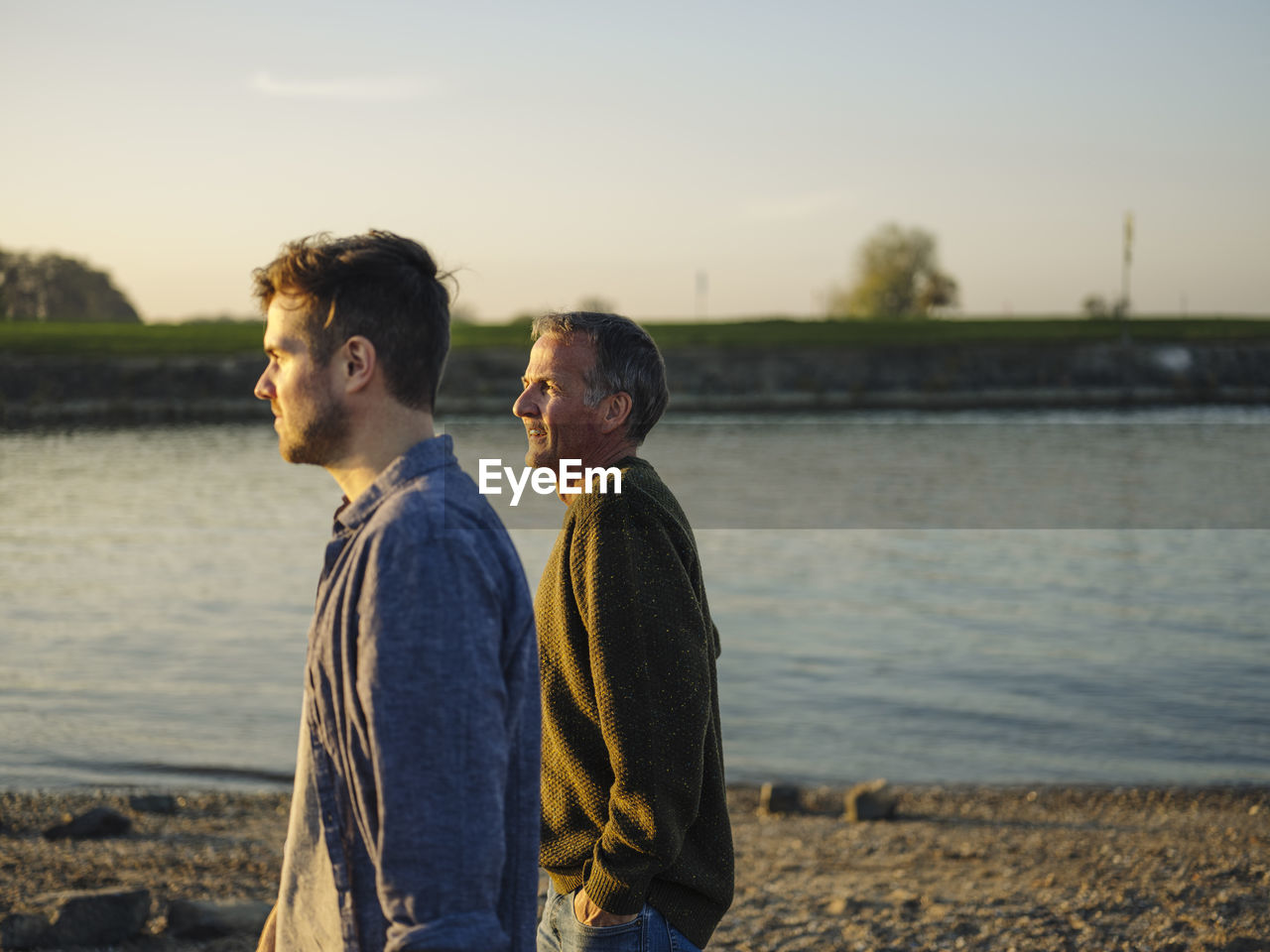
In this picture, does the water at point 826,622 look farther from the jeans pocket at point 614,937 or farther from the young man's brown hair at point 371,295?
the young man's brown hair at point 371,295

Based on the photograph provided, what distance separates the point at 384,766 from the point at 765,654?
11348 mm

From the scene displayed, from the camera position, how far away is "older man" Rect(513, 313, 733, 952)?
2275 mm

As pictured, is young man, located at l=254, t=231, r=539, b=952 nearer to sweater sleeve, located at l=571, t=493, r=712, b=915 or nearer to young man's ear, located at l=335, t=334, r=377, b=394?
young man's ear, located at l=335, t=334, r=377, b=394

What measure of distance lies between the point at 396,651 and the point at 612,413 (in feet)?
3.66

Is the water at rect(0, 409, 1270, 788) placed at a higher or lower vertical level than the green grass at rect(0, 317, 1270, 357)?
lower

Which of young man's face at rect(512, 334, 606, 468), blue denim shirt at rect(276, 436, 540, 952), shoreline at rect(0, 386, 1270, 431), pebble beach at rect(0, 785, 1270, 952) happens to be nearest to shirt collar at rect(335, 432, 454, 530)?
blue denim shirt at rect(276, 436, 540, 952)

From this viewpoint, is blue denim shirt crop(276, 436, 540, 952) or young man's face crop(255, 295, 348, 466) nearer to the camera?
blue denim shirt crop(276, 436, 540, 952)

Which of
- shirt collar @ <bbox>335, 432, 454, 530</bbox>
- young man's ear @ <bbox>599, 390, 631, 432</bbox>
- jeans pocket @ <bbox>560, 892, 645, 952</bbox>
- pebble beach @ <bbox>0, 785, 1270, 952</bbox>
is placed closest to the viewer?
shirt collar @ <bbox>335, 432, 454, 530</bbox>

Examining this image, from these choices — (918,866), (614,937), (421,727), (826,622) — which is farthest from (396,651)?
(826,622)

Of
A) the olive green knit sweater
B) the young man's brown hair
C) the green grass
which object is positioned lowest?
the olive green knit sweater

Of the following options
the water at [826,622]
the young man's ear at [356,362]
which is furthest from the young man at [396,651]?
the water at [826,622]

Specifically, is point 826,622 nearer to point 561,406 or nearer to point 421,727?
point 561,406

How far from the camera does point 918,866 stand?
22.4 ft

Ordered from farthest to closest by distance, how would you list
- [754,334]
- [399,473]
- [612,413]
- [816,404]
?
[754,334], [816,404], [612,413], [399,473]
